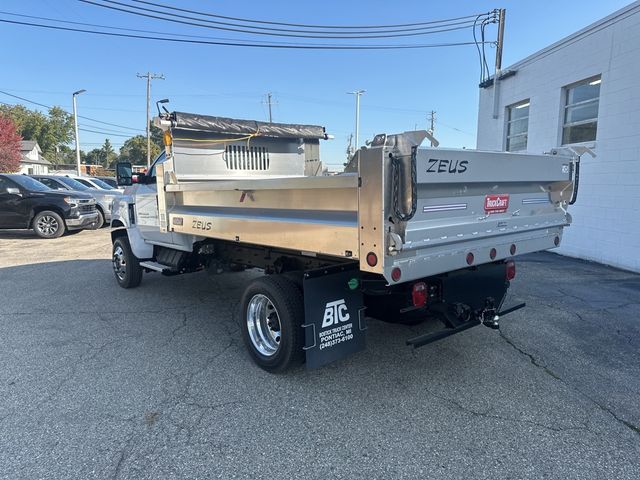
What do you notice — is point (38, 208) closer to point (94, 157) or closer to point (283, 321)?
point (283, 321)

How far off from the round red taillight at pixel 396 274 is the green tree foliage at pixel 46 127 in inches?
3298

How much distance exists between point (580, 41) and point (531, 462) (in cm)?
925

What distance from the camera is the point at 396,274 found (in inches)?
109

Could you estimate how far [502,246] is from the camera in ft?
11.9

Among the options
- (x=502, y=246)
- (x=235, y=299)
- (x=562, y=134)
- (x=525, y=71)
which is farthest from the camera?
(x=525, y=71)

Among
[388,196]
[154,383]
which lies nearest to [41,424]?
[154,383]

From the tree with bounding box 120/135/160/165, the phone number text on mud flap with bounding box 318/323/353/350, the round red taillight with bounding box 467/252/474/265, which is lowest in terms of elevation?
the phone number text on mud flap with bounding box 318/323/353/350

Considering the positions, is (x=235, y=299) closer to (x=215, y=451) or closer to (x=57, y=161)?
(x=215, y=451)

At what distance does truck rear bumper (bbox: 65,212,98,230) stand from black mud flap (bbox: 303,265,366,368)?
12169 mm

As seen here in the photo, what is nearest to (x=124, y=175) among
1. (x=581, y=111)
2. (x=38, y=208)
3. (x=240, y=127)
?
(x=240, y=127)

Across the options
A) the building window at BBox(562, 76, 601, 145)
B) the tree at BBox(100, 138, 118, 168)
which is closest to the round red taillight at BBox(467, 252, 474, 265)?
the building window at BBox(562, 76, 601, 145)

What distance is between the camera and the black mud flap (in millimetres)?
3275

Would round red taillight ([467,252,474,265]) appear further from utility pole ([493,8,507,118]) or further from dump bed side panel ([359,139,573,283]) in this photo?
utility pole ([493,8,507,118])

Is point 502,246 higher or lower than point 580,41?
lower
